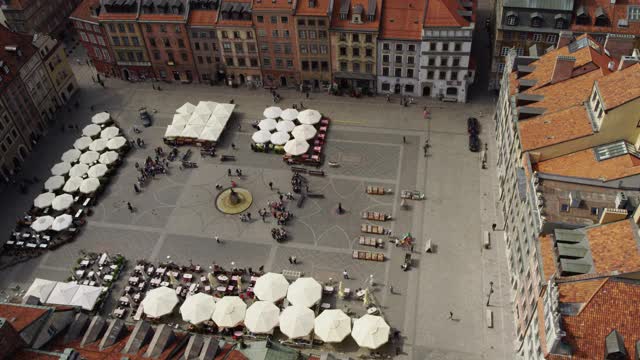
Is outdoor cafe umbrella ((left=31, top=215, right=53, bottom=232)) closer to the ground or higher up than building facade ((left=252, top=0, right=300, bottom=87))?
closer to the ground

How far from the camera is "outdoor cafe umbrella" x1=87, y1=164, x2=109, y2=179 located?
101m

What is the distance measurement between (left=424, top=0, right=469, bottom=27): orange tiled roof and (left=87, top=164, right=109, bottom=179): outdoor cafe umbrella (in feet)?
212

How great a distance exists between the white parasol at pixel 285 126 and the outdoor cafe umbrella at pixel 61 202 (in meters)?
39.1

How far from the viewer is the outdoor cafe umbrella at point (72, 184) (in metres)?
98.6

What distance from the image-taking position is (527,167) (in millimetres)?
76312

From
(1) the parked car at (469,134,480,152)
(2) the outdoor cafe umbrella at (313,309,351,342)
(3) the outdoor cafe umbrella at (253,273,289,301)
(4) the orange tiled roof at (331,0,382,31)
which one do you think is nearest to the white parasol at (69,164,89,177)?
(3) the outdoor cafe umbrella at (253,273,289,301)

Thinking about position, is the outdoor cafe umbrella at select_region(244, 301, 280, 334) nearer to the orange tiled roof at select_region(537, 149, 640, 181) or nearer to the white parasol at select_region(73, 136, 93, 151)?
the orange tiled roof at select_region(537, 149, 640, 181)

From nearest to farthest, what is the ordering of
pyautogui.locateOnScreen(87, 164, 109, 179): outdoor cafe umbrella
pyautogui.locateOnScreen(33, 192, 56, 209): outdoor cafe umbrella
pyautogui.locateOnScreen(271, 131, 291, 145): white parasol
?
1. pyautogui.locateOnScreen(33, 192, 56, 209): outdoor cafe umbrella
2. pyautogui.locateOnScreen(87, 164, 109, 179): outdoor cafe umbrella
3. pyautogui.locateOnScreen(271, 131, 291, 145): white parasol

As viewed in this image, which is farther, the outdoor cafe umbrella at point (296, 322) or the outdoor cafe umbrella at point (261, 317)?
the outdoor cafe umbrella at point (261, 317)

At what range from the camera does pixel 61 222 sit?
92438 millimetres

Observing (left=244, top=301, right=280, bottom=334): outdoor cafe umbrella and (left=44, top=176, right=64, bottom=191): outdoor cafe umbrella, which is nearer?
(left=244, top=301, right=280, bottom=334): outdoor cafe umbrella

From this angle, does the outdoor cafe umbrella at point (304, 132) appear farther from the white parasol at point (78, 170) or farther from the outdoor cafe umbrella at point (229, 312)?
the white parasol at point (78, 170)

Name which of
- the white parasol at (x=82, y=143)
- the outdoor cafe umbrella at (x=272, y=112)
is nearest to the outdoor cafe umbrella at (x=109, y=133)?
the white parasol at (x=82, y=143)

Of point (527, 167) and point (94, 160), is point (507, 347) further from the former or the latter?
point (94, 160)
